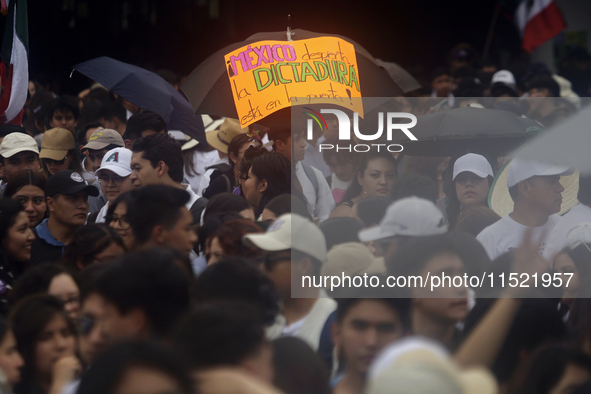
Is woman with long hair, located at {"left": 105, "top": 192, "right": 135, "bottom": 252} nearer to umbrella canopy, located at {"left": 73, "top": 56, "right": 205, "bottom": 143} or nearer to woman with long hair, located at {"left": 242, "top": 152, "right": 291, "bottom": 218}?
woman with long hair, located at {"left": 242, "top": 152, "right": 291, "bottom": 218}

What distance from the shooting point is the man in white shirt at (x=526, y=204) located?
315cm

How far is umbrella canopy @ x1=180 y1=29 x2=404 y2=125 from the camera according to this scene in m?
4.90

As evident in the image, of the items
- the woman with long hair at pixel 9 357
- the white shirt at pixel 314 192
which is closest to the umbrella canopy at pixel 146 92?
the white shirt at pixel 314 192

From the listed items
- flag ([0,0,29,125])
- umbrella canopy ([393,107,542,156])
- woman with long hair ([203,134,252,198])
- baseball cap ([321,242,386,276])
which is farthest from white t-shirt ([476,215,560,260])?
flag ([0,0,29,125])

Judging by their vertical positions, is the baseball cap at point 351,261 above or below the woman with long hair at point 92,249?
below

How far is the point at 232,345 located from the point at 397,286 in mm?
924

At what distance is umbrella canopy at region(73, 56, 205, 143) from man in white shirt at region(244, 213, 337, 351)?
114 inches

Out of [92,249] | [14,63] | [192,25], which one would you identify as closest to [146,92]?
[14,63]

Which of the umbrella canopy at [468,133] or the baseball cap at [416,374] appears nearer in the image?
the baseball cap at [416,374]

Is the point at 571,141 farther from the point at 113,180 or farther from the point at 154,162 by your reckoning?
the point at 113,180

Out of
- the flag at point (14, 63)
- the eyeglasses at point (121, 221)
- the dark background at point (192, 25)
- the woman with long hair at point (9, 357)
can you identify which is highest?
the dark background at point (192, 25)

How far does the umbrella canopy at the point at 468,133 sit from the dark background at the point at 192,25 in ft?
24.7

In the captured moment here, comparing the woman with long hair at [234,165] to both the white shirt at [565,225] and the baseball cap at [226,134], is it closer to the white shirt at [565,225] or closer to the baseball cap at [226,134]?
the baseball cap at [226,134]

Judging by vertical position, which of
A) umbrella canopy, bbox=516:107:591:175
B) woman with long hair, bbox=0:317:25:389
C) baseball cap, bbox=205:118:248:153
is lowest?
woman with long hair, bbox=0:317:25:389
